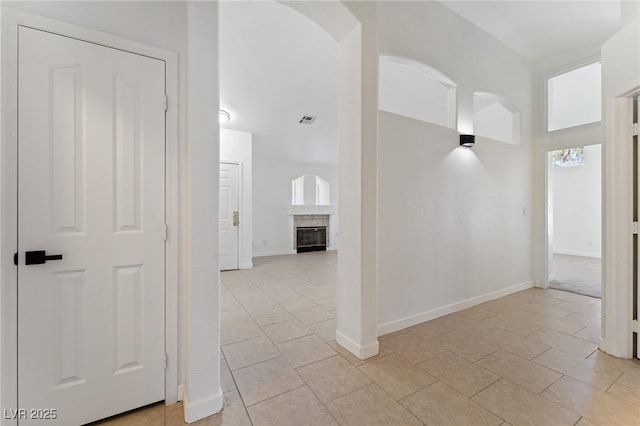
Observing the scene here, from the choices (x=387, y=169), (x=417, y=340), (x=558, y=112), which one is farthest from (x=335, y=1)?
(x=558, y=112)

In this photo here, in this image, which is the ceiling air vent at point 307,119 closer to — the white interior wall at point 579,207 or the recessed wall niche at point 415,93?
the recessed wall niche at point 415,93

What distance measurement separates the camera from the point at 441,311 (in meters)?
3.01

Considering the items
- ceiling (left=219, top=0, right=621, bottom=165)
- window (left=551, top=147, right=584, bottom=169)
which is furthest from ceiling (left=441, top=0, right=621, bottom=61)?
window (left=551, top=147, right=584, bottom=169)

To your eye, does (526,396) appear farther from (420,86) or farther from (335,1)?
(420,86)

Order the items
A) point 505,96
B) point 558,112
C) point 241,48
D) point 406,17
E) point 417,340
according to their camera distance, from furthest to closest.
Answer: point 558,112 → point 505,96 → point 241,48 → point 406,17 → point 417,340

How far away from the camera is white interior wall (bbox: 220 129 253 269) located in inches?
209

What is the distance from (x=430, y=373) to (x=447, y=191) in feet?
6.33

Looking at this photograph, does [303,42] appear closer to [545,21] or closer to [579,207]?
[545,21]

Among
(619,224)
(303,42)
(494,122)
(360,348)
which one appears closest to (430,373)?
(360,348)

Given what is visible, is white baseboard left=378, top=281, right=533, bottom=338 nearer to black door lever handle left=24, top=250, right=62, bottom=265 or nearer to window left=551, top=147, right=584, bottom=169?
black door lever handle left=24, top=250, right=62, bottom=265

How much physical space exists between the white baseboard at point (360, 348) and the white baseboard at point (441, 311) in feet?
1.20

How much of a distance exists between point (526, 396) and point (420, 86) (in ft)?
13.9

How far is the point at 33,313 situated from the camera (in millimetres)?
1347

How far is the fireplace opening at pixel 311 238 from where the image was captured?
773 centimetres
